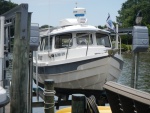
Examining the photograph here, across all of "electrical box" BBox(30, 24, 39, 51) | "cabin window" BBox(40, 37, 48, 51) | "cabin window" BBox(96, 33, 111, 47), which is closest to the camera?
"electrical box" BBox(30, 24, 39, 51)

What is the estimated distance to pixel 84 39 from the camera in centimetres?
1408

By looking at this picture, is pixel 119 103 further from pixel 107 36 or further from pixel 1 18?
pixel 107 36

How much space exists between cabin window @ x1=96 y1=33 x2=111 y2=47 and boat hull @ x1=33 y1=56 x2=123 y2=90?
1.40 meters

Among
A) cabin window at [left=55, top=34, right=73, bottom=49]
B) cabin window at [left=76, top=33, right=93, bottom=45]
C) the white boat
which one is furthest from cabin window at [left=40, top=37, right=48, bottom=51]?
cabin window at [left=76, top=33, right=93, bottom=45]

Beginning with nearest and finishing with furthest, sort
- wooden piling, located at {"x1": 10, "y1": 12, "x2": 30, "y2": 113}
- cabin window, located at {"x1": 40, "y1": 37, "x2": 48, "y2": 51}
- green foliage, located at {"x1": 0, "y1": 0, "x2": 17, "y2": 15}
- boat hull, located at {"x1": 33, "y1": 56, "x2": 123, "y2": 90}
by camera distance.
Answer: wooden piling, located at {"x1": 10, "y1": 12, "x2": 30, "y2": 113} → boat hull, located at {"x1": 33, "y1": 56, "x2": 123, "y2": 90} → cabin window, located at {"x1": 40, "y1": 37, "x2": 48, "y2": 51} → green foliage, located at {"x1": 0, "y1": 0, "x2": 17, "y2": 15}

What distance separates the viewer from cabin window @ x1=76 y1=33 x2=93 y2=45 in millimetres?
13898

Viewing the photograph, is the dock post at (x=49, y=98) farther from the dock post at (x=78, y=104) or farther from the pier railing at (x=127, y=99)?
the pier railing at (x=127, y=99)

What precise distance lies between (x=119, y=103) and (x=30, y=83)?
15.6ft

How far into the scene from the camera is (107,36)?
A: 1454 cm

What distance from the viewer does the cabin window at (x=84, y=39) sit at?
13898 millimetres

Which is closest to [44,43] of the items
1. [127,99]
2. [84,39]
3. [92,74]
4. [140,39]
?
[84,39]

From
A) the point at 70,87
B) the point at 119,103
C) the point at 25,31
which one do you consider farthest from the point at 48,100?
the point at 70,87

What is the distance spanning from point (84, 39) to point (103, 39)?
856 millimetres

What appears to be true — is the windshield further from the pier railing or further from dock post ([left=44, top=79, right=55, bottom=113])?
the pier railing
